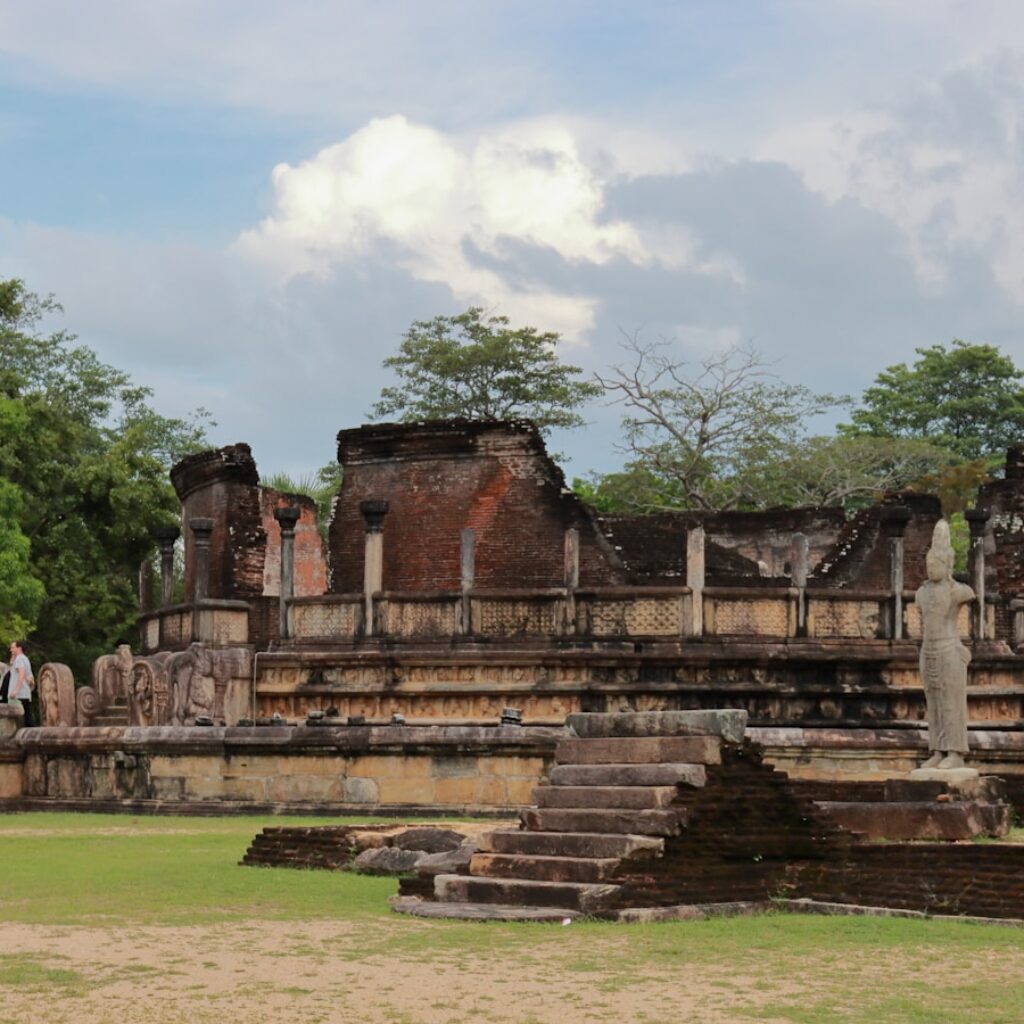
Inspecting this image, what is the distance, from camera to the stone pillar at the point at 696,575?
21.6 meters

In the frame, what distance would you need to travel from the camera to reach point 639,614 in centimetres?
2177

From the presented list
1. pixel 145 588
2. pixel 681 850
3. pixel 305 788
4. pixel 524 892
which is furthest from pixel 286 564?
pixel 681 850

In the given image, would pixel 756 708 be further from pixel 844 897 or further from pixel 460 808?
pixel 844 897

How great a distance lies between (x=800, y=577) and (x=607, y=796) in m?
12.4

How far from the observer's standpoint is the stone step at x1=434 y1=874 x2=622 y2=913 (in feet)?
Result: 30.6

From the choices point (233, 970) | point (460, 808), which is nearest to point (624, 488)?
point (460, 808)

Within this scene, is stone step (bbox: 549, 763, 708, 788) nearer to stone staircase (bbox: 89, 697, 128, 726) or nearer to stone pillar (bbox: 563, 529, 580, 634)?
stone pillar (bbox: 563, 529, 580, 634)

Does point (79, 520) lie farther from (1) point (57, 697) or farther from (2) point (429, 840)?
(2) point (429, 840)

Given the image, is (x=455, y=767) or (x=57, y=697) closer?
(x=455, y=767)

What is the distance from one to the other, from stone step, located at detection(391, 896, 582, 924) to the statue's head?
473 centimetres

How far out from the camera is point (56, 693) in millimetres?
20703

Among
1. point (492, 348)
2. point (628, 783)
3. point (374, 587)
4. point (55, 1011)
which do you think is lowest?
point (55, 1011)

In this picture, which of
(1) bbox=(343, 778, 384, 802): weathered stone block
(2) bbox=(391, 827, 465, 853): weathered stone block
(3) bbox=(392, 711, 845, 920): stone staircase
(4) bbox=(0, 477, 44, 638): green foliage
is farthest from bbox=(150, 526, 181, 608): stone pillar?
(3) bbox=(392, 711, 845, 920): stone staircase

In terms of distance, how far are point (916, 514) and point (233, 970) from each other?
23.5 metres
